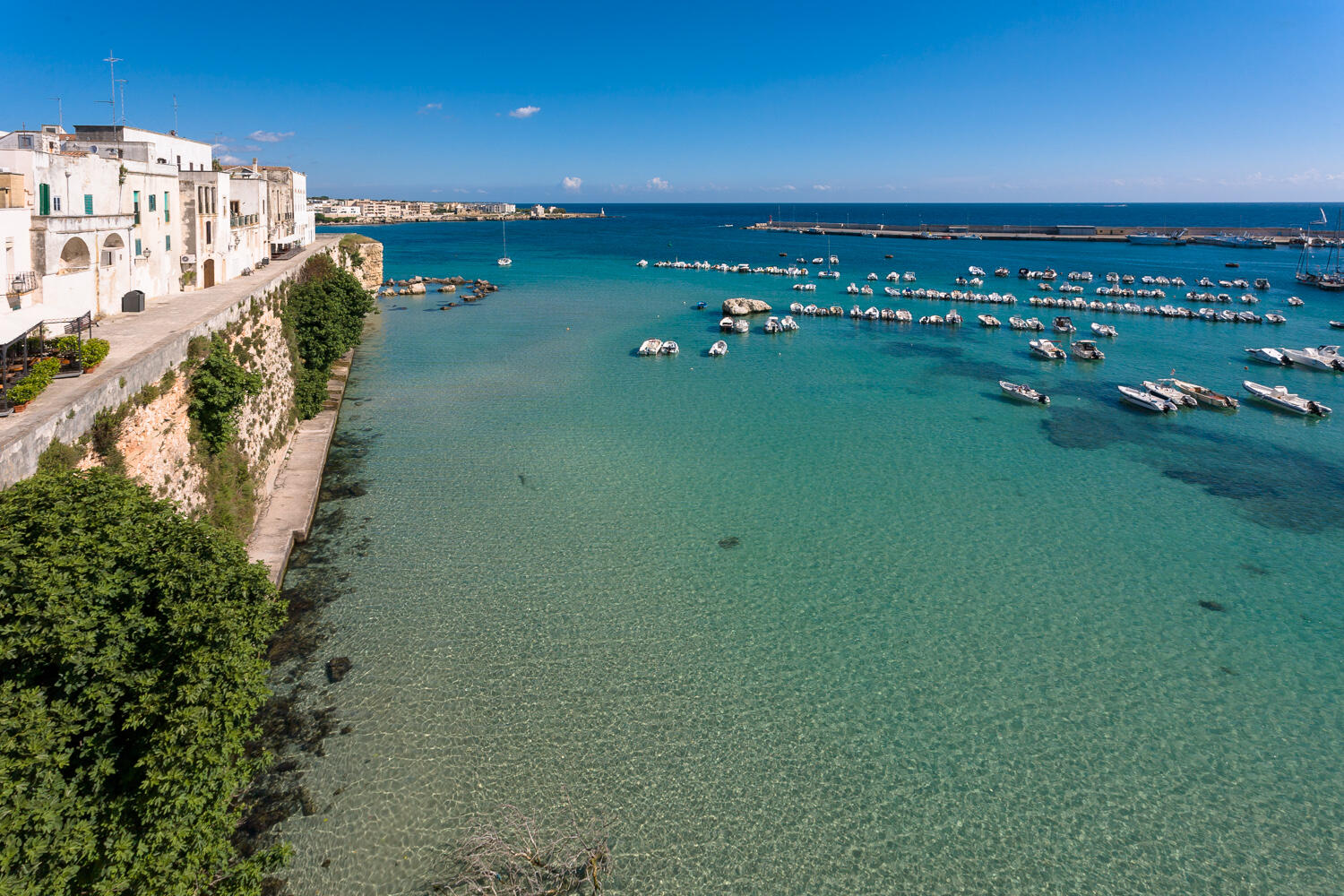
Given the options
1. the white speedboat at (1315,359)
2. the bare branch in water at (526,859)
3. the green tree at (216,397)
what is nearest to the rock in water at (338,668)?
the bare branch in water at (526,859)

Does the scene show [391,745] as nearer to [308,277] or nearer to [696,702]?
[696,702]

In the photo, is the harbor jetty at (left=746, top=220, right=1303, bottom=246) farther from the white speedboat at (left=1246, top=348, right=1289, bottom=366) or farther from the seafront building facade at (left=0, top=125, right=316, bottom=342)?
the seafront building facade at (left=0, top=125, right=316, bottom=342)

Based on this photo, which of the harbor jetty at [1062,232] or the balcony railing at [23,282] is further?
the harbor jetty at [1062,232]

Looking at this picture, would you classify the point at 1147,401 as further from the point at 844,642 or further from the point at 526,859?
the point at 526,859

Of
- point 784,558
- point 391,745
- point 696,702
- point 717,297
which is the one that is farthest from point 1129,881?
point 717,297

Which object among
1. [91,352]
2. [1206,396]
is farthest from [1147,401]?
[91,352]

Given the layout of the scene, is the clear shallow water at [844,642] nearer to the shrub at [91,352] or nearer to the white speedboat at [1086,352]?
the shrub at [91,352]

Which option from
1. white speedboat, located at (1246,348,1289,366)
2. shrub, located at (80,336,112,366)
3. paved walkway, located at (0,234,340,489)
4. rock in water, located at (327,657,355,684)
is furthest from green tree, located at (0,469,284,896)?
white speedboat, located at (1246,348,1289,366)
